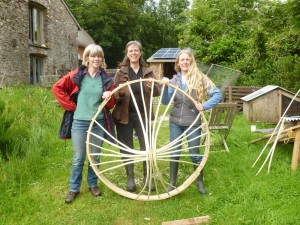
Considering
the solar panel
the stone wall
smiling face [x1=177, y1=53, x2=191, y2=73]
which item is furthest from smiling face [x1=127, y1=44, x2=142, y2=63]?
the solar panel

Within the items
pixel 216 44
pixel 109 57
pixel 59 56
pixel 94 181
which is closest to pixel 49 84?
pixel 59 56

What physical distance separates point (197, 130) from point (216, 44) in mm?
10866

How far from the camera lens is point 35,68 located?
16.0 m

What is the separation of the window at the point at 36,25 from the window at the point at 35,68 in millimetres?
836

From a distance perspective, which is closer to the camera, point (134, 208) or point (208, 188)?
point (134, 208)

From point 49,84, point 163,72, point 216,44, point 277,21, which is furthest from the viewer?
point 163,72

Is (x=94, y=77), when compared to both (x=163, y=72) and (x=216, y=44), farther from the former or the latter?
(x=163, y=72)

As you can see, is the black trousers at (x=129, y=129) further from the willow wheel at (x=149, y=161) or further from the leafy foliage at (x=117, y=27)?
the leafy foliage at (x=117, y=27)

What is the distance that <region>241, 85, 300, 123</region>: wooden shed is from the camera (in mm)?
8281

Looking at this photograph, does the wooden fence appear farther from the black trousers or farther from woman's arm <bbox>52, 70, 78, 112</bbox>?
woman's arm <bbox>52, 70, 78, 112</bbox>

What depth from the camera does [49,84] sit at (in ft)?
41.8

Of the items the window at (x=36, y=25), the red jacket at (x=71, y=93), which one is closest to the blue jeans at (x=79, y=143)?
the red jacket at (x=71, y=93)

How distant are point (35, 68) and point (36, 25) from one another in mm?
2147

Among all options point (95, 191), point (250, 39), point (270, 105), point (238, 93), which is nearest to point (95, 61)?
point (95, 191)
